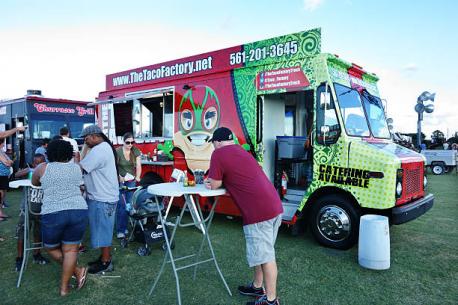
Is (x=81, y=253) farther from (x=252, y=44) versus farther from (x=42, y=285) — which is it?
(x=252, y=44)

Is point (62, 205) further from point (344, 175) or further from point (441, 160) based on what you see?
point (441, 160)

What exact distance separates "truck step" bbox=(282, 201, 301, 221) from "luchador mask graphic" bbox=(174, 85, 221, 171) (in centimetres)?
158

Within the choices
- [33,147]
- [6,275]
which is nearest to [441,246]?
[6,275]

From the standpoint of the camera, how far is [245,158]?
133 inches

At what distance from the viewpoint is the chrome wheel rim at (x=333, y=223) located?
16.5ft

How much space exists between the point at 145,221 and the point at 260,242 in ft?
8.82

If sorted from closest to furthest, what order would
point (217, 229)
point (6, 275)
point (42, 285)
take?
point (42, 285)
point (6, 275)
point (217, 229)

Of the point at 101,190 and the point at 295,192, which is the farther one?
the point at 295,192

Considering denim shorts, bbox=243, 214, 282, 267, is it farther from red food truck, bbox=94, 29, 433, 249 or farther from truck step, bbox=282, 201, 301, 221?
truck step, bbox=282, 201, 301, 221

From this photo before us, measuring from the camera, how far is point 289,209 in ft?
18.6

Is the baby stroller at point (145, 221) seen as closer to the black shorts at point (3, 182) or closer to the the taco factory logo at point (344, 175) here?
the the taco factory logo at point (344, 175)

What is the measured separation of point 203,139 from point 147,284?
3.04 meters

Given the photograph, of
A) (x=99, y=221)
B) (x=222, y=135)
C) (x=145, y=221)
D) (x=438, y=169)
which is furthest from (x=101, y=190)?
(x=438, y=169)

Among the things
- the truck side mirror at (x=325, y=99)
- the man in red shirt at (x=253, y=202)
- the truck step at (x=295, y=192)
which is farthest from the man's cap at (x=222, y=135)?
the truck step at (x=295, y=192)
